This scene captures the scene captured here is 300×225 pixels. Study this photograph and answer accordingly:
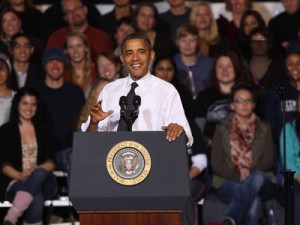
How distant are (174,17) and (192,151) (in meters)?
2.26

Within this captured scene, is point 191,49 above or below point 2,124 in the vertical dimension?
above

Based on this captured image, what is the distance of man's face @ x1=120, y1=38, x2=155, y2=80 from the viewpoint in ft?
16.0

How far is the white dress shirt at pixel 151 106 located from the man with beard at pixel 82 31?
3906 mm

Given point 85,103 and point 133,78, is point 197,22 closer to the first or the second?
point 85,103

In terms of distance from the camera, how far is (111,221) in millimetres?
4531

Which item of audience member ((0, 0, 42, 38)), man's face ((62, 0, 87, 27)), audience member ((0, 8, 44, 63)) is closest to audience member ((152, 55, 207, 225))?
man's face ((62, 0, 87, 27))

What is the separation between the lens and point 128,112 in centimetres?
468

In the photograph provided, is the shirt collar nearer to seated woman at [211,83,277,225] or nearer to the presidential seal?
the presidential seal

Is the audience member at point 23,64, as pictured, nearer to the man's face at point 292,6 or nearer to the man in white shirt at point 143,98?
the man's face at point 292,6

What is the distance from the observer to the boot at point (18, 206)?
7.08 meters

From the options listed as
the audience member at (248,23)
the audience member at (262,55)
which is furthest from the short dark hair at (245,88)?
the audience member at (248,23)

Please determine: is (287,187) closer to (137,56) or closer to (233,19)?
(137,56)

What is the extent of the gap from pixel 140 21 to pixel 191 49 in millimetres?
683

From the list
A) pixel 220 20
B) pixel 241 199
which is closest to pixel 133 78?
pixel 241 199
